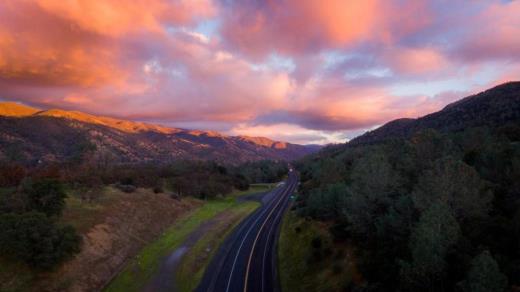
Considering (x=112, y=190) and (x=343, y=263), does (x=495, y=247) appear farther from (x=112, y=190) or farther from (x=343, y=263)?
(x=112, y=190)

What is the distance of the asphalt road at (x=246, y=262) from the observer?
33938mm

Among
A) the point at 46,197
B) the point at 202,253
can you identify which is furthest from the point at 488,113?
the point at 46,197

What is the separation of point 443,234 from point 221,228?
149 ft

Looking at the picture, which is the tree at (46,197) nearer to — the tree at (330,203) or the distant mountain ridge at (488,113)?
the tree at (330,203)

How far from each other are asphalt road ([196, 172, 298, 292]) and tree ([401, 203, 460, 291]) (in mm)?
18198

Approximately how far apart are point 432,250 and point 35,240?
41.0m

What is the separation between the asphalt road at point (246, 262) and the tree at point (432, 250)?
716 inches

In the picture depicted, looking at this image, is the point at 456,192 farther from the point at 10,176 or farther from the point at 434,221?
the point at 10,176

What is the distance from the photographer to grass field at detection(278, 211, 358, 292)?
1173 inches

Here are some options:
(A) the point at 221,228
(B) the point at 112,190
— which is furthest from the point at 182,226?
(B) the point at 112,190

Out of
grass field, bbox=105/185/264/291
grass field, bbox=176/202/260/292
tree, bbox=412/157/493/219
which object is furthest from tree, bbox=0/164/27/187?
tree, bbox=412/157/493/219

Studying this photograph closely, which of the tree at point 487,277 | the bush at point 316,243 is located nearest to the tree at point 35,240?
the bush at point 316,243

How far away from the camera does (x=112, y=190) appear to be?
228 feet

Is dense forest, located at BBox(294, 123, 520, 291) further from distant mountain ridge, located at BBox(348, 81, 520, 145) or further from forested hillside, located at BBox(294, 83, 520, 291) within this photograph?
distant mountain ridge, located at BBox(348, 81, 520, 145)
